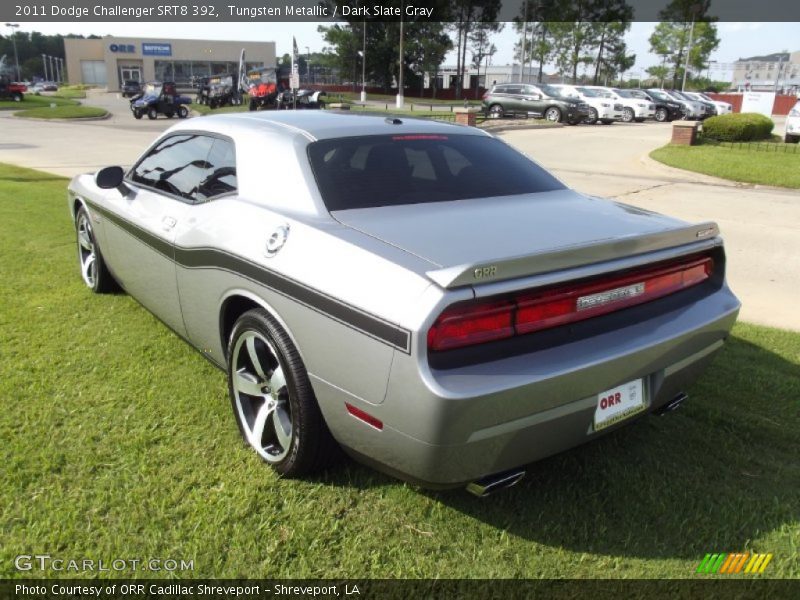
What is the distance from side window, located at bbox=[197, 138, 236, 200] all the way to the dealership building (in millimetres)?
81467

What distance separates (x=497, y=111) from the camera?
31.0m

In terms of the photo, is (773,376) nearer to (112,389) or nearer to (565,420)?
(565,420)

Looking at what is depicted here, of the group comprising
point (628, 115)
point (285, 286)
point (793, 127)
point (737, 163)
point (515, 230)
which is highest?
point (515, 230)

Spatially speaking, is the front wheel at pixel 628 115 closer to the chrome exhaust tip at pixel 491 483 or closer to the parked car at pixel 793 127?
the parked car at pixel 793 127

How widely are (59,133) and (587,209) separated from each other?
2432 cm

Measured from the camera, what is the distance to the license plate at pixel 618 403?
7.97ft

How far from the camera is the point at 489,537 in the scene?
2.50 m

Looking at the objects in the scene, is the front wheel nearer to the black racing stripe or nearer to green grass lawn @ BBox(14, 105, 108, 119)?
green grass lawn @ BBox(14, 105, 108, 119)

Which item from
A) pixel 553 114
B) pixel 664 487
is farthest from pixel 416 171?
pixel 553 114

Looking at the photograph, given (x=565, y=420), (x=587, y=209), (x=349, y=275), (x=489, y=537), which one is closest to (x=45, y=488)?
(x=349, y=275)

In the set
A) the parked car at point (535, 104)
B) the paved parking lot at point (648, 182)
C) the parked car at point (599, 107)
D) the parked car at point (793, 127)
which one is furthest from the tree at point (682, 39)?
the parked car at point (793, 127)

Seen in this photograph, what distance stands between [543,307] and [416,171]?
1.22m

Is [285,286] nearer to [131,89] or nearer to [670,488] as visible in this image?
[670,488]

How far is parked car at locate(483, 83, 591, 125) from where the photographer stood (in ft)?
95.4
